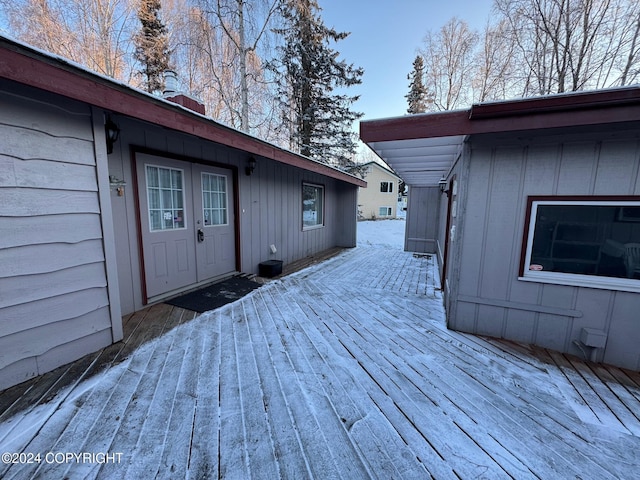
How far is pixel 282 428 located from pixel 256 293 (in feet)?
8.25

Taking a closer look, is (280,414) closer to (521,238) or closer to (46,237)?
(46,237)

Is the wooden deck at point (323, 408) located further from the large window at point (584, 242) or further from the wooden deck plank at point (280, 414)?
the large window at point (584, 242)

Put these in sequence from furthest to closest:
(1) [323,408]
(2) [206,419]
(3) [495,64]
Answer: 1. (3) [495,64]
2. (1) [323,408]
3. (2) [206,419]

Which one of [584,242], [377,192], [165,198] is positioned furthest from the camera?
[377,192]

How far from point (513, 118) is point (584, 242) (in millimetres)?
1345

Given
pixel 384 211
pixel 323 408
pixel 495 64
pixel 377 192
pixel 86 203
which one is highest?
pixel 495 64

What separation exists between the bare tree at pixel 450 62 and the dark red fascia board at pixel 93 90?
13.7 m

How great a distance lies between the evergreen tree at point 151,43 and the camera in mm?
9281

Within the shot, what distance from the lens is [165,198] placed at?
137 inches

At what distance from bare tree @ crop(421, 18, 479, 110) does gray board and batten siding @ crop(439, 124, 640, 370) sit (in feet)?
41.8

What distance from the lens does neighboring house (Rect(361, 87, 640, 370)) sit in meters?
2.20

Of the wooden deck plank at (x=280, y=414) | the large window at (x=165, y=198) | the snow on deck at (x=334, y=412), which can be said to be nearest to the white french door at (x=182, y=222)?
the large window at (x=165, y=198)

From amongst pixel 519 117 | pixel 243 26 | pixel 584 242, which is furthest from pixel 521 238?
pixel 243 26

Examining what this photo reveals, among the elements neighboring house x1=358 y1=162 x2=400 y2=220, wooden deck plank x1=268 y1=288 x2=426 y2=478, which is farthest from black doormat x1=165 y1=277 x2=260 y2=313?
neighboring house x1=358 y1=162 x2=400 y2=220
